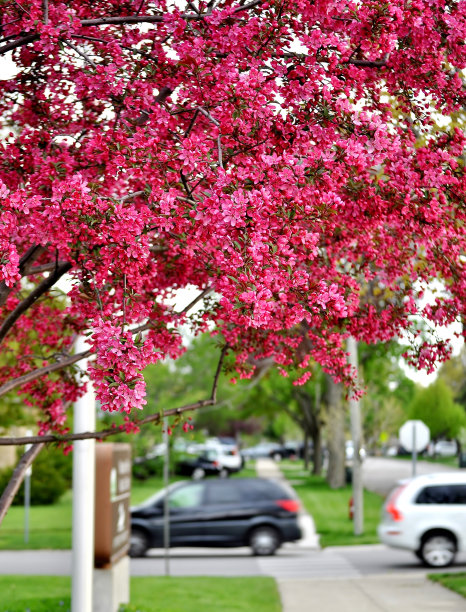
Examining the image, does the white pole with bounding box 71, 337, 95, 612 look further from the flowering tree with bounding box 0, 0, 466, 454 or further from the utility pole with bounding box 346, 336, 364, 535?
the utility pole with bounding box 346, 336, 364, 535

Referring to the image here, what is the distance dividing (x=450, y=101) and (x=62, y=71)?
2.51 m

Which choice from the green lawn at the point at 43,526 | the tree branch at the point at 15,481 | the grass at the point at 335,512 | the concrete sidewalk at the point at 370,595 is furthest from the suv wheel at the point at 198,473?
the tree branch at the point at 15,481

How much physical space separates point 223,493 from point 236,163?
1615 centimetres

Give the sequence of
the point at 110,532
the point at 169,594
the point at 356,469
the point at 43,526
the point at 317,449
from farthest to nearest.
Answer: the point at 317,449 < the point at 43,526 < the point at 356,469 < the point at 169,594 < the point at 110,532

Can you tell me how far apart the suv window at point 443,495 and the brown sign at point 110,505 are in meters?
7.40

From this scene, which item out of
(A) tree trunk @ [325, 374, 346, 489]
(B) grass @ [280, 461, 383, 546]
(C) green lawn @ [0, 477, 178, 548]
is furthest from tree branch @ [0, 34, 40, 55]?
(A) tree trunk @ [325, 374, 346, 489]

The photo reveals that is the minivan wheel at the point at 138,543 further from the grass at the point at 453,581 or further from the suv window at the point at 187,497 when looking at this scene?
the grass at the point at 453,581

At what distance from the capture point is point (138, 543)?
21141 millimetres

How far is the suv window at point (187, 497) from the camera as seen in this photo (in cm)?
2114

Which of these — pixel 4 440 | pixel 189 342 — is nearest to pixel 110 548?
pixel 4 440

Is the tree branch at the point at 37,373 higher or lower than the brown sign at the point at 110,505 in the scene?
higher

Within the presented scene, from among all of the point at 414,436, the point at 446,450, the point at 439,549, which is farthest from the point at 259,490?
the point at 446,450

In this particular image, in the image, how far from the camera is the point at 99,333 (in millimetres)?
4719

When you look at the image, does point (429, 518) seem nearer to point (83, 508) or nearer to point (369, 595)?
point (369, 595)
